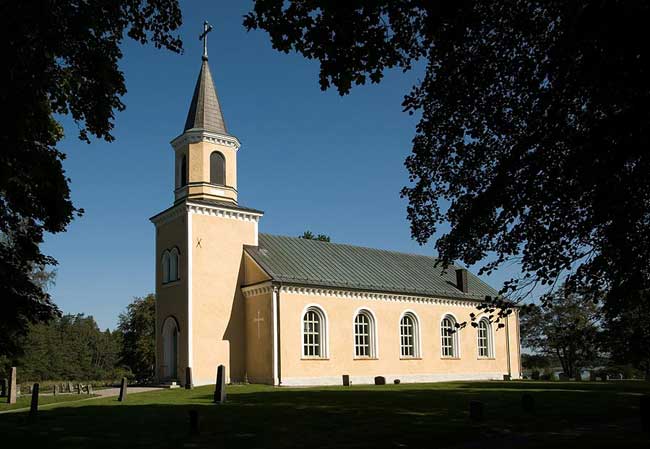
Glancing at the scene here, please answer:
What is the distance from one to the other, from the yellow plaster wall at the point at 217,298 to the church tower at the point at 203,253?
5cm

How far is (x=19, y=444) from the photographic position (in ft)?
45.0

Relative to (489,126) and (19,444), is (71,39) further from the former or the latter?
(19,444)

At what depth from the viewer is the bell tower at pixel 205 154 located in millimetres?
33375

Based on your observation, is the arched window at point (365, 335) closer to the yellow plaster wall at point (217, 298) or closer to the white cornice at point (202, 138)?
the yellow plaster wall at point (217, 298)

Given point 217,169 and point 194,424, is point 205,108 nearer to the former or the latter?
point 217,169

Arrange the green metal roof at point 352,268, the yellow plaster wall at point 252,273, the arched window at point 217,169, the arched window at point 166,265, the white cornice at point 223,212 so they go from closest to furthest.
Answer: the white cornice at point 223,212 → the yellow plaster wall at point 252,273 → the arched window at point 217,169 → the green metal roof at point 352,268 → the arched window at point 166,265

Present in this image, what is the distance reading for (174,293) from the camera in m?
33.3

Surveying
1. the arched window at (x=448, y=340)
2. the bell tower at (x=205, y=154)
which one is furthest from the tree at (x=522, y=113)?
the arched window at (x=448, y=340)

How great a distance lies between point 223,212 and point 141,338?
24.0m

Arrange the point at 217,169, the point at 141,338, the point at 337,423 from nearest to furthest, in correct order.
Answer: the point at 337,423 < the point at 217,169 < the point at 141,338

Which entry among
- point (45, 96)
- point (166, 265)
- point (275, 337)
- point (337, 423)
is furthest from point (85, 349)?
point (45, 96)

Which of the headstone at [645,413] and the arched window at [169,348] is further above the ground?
the arched window at [169,348]

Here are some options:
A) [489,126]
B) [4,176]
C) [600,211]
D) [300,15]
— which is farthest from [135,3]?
[600,211]

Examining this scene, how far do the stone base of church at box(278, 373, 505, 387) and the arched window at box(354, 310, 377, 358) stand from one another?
138 centimetres
